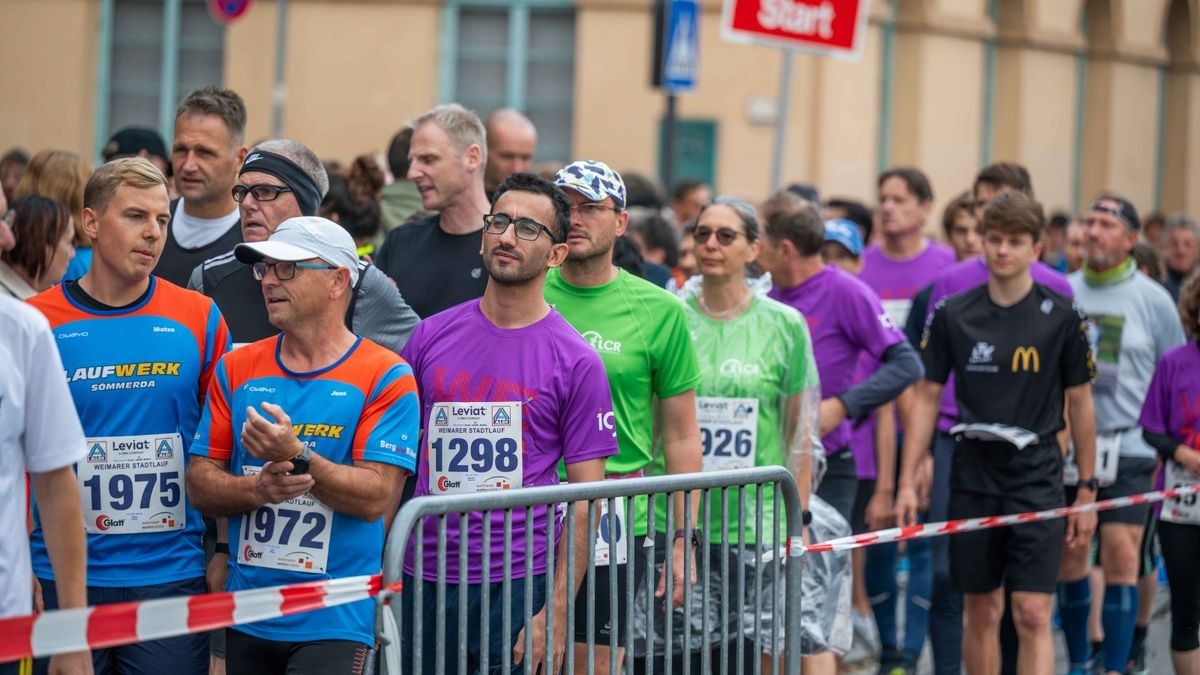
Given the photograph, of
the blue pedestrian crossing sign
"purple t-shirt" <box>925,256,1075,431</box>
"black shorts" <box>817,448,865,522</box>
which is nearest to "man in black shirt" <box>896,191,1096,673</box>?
"black shorts" <box>817,448,865,522</box>

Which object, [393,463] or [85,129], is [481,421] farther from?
[85,129]

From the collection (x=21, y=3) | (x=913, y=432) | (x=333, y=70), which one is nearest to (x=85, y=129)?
(x=21, y=3)

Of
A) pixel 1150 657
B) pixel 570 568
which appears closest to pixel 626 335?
pixel 570 568

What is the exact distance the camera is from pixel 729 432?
701 centimetres

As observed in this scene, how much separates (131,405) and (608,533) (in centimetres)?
142

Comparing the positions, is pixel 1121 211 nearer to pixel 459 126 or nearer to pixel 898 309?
pixel 898 309

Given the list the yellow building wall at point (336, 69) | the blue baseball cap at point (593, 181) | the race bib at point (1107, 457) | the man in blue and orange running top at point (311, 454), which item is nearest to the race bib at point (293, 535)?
the man in blue and orange running top at point (311, 454)

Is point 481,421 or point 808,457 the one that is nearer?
point 481,421

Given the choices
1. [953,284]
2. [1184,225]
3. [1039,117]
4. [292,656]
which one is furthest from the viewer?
[1039,117]

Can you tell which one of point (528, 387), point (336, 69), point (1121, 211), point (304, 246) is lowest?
point (528, 387)

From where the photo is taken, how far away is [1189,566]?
318 inches

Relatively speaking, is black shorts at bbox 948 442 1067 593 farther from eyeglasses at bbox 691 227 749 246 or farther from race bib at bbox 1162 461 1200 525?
eyeglasses at bbox 691 227 749 246

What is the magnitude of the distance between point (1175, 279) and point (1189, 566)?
16.8 feet

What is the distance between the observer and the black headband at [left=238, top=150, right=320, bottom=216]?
597cm
